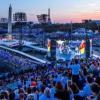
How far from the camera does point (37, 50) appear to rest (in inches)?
2953

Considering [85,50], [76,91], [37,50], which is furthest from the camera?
[37,50]

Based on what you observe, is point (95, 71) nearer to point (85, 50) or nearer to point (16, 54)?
point (85, 50)

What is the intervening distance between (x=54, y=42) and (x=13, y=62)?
2231cm

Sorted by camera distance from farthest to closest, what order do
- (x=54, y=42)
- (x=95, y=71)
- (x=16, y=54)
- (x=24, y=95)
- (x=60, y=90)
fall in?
(x=16, y=54)
(x=54, y=42)
(x=95, y=71)
(x=24, y=95)
(x=60, y=90)

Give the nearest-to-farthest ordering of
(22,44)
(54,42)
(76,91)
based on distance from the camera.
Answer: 1. (76,91)
2. (54,42)
3. (22,44)

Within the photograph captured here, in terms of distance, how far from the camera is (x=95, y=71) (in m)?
18.1

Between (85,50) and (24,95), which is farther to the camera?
(85,50)

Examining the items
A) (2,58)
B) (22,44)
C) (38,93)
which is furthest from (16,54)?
(38,93)

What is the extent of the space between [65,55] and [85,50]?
2011 millimetres

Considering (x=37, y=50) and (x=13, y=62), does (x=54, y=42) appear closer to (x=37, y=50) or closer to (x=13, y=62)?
(x=13, y=62)

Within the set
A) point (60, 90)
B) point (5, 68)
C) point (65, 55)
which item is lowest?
point (5, 68)

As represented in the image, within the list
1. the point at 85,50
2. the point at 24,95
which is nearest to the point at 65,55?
the point at 85,50

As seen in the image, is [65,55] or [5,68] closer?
[65,55]

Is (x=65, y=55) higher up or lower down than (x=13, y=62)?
higher up
